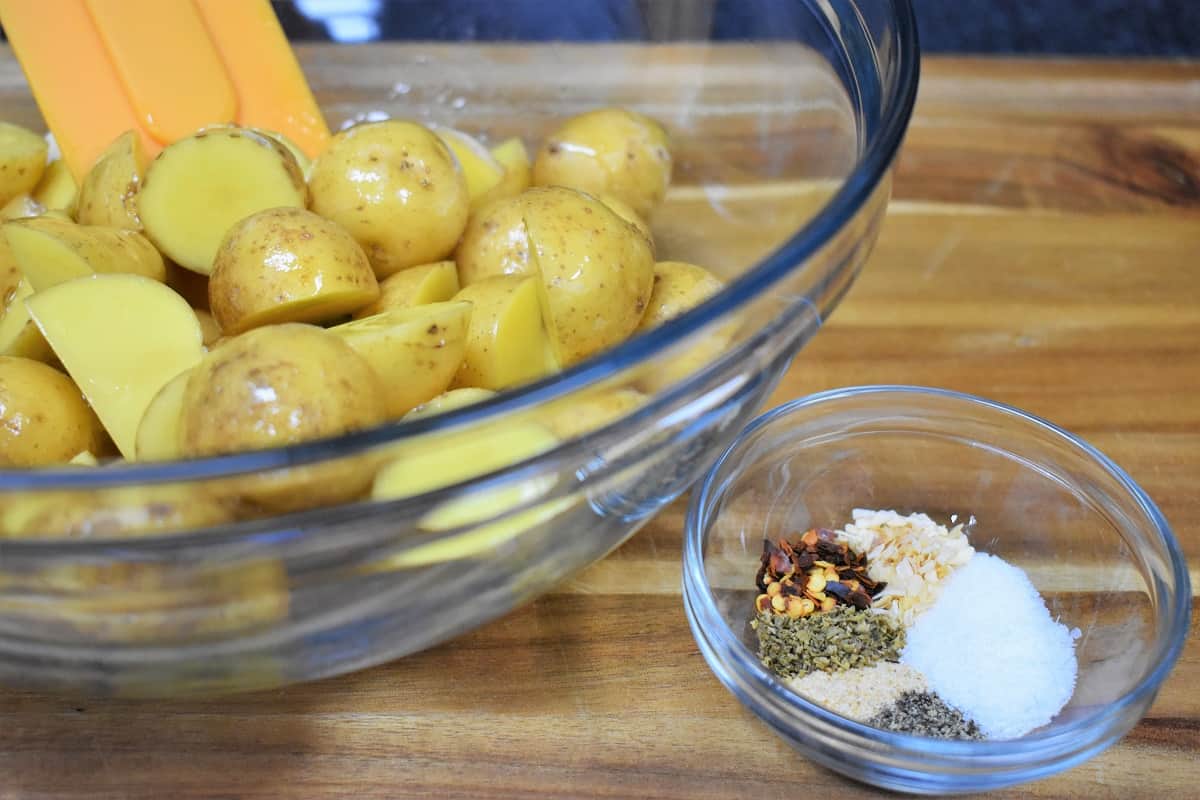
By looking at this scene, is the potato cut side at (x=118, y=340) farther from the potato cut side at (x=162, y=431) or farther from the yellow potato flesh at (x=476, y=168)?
the yellow potato flesh at (x=476, y=168)

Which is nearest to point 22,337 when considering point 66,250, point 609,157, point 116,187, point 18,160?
point 66,250

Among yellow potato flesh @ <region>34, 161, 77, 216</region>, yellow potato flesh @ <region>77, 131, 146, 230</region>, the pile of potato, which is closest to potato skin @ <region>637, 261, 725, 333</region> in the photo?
the pile of potato

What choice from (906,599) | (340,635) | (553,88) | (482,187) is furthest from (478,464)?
(553,88)

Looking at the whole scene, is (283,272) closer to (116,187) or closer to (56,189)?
(116,187)

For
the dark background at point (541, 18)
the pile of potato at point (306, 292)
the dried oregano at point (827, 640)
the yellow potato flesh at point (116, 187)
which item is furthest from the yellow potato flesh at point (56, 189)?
the dried oregano at point (827, 640)

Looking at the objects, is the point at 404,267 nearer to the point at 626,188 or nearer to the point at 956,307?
the point at 626,188
